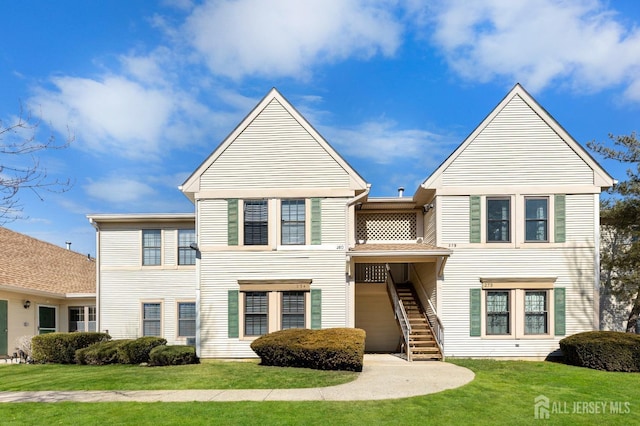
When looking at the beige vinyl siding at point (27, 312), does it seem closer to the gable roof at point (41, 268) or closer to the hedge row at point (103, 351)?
the gable roof at point (41, 268)

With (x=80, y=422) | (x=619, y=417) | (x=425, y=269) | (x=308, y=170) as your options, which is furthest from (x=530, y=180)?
(x=80, y=422)

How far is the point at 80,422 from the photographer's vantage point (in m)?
8.05

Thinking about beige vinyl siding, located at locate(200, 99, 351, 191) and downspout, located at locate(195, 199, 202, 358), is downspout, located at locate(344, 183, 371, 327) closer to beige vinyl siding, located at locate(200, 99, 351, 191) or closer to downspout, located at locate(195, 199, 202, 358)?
beige vinyl siding, located at locate(200, 99, 351, 191)

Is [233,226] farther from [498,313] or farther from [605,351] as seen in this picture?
[605,351]

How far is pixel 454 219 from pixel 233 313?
325 inches

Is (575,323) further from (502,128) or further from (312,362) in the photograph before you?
(312,362)

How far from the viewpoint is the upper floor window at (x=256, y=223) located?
15.7m

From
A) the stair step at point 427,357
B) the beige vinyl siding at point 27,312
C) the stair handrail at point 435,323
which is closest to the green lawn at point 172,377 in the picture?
the stair step at point 427,357

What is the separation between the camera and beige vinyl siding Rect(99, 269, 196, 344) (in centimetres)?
1866

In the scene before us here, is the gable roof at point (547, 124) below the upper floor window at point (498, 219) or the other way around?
the other way around

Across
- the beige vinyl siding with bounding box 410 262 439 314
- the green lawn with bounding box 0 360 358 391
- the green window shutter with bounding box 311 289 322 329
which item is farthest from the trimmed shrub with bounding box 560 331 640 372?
the green window shutter with bounding box 311 289 322 329

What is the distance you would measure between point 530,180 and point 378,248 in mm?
5717

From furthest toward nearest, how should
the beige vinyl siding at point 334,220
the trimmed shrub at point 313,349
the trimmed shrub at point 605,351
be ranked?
1. the beige vinyl siding at point 334,220
2. the trimmed shrub at point 605,351
3. the trimmed shrub at point 313,349

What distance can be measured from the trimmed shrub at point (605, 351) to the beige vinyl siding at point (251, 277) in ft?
23.3
